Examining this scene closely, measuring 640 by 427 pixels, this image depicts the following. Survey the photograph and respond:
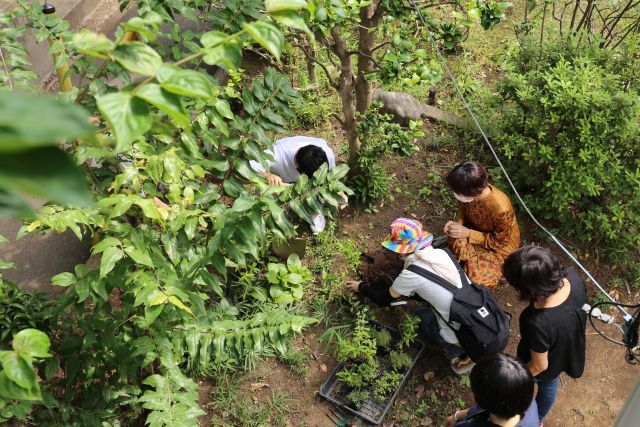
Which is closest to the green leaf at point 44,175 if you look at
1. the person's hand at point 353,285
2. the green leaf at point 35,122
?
the green leaf at point 35,122

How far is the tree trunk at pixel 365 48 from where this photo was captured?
4332 millimetres

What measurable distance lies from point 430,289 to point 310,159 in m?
1.36

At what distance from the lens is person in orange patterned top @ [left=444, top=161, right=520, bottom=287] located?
14.2ft

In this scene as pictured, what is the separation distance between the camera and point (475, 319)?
3822 millimetres

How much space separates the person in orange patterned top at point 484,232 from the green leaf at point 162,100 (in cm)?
340

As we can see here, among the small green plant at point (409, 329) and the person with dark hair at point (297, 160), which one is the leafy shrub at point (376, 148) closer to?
the person with dark hair at point (297, 160)

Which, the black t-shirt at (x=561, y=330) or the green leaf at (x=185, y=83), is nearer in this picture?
the green leaf at (x=185, y=83)

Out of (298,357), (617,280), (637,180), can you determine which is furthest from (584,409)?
(298,357)

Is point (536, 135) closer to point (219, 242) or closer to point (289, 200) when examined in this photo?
point (289, 200)

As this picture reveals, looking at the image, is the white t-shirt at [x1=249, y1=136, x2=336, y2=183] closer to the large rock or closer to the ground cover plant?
the ground cover plant

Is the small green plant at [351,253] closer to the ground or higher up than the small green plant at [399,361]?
higher up

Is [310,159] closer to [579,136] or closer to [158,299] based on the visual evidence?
[579,136]

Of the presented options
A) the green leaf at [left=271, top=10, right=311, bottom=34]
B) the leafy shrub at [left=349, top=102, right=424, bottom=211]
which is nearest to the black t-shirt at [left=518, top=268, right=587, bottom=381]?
the leafy shrub at [left=349, top=102, right=424, bottom=211]

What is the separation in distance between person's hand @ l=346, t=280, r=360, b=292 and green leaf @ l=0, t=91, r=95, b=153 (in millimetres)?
4073
